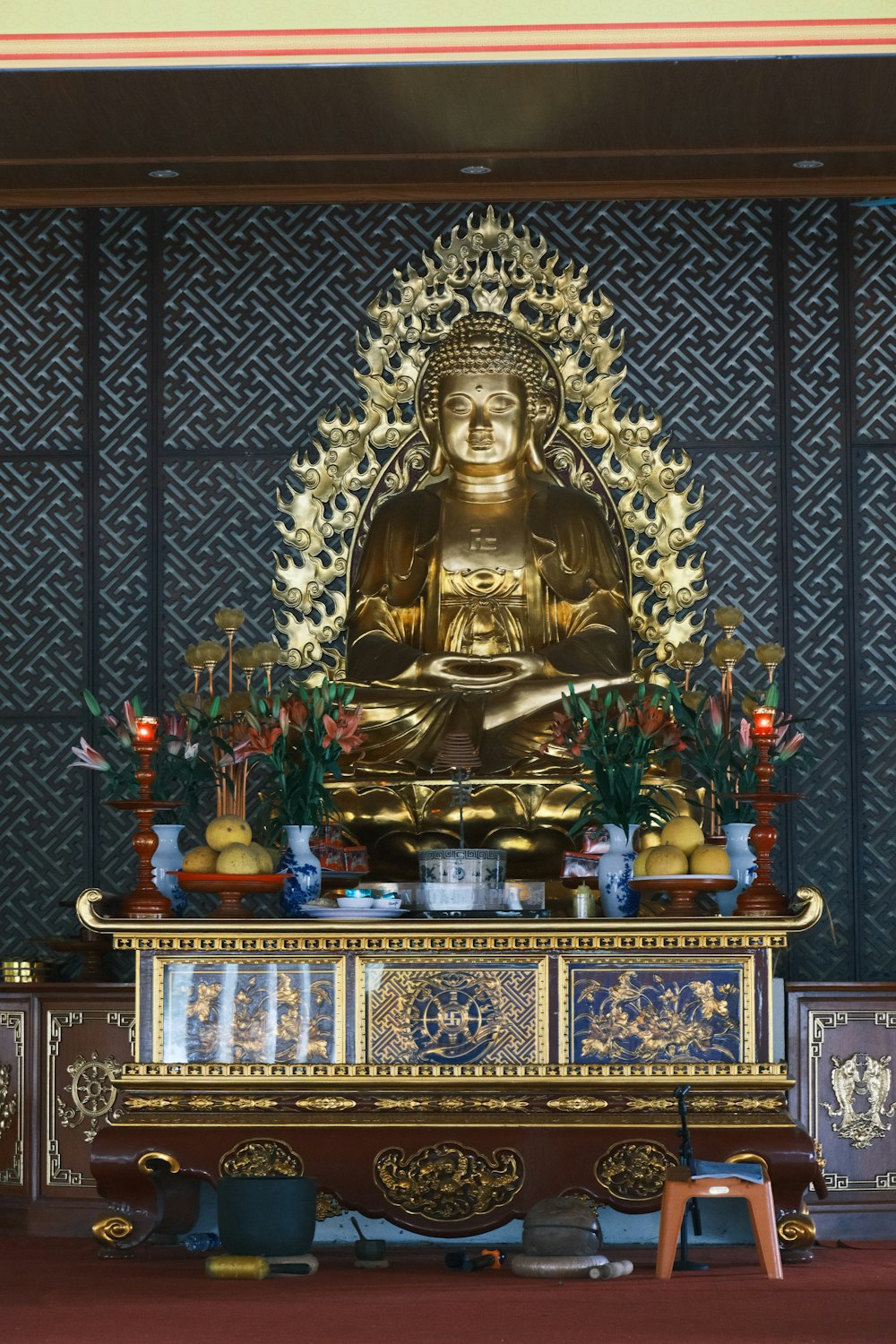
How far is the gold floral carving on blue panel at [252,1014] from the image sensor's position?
15.9 ft

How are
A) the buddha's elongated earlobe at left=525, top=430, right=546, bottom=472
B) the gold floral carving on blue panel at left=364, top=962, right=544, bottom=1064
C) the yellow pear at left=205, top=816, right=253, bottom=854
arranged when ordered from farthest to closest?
the buddha's elongated earlobe at left=525, top=430, right=546, bottom=472 → the yellow pear at left=205, top=816, right=253, bottom=854 → the gold floral carving on blue panel at left=364, top=962, right=544, bottom=1064

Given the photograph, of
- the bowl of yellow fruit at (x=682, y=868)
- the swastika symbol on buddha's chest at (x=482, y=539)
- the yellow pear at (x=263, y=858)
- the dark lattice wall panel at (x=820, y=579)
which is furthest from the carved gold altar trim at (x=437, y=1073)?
the swastika symbol on buddha's chest at (x=482, y=539)

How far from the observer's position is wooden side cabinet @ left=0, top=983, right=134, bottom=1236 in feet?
18.0

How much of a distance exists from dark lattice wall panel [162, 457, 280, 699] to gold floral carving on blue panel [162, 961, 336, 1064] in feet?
6.30

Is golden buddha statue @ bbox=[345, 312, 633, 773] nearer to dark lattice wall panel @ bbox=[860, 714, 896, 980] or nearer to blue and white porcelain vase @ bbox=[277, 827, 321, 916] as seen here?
dark lattice wall panel @ bbox=[860, 714, 896, 980]

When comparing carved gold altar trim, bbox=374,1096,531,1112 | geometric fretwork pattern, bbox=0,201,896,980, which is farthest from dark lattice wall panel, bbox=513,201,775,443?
carved gold altar trim, bbox=374,1096,531,1112

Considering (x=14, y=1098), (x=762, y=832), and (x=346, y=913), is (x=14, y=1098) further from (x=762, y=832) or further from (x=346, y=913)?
(x=762, y=832)

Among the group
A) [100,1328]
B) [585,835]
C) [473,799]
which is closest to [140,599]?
[473,799]

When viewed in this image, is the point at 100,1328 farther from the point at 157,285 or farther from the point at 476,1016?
the point at 157,285

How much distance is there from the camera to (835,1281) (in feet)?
14.4

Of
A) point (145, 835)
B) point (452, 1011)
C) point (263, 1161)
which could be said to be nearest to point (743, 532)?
point (452, 1011)

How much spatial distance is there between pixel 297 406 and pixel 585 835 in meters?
1.90

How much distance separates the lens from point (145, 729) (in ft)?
16.4

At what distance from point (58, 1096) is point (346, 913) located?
113 cm
